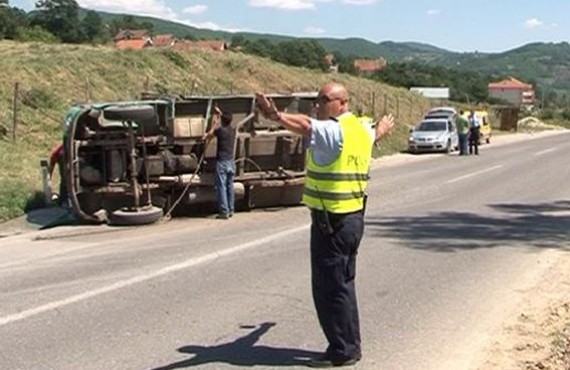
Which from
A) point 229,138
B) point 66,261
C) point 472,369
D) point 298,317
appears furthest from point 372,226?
point 472,369

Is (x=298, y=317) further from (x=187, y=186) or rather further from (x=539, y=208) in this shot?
(x=539, y=208)

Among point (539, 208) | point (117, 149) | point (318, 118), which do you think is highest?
point (318, 118)

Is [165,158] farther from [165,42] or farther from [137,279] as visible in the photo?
[165,42]

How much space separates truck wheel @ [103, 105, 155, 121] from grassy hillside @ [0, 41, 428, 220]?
8.04 ft

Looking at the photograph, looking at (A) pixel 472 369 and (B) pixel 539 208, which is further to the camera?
(B) pixel 539 208

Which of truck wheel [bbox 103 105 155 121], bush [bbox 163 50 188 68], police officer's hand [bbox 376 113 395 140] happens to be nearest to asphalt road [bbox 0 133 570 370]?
police officer's hand [bbox 376 113 395 140]

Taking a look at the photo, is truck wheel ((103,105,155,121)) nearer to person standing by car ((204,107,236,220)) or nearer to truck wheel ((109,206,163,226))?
person standing by car ((204,107,236,220))

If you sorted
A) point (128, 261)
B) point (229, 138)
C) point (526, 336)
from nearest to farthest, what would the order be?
point (526, 336) → point (128, 261) → point (229, 138)

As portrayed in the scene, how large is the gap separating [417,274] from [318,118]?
408cm

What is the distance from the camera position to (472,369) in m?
6.27

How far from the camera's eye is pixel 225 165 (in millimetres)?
14742

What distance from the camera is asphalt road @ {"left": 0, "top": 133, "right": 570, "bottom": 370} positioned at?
6.62 m

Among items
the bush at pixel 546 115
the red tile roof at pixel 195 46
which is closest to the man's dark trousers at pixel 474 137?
the red tile roof at pixel 195 46

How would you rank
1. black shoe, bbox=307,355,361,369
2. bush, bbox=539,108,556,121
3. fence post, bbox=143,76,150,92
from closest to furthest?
black shoe, bbox=307,355,361,369 → fence post, bbox=143,76,150,92 → bush, bbox=539,108,556,121
